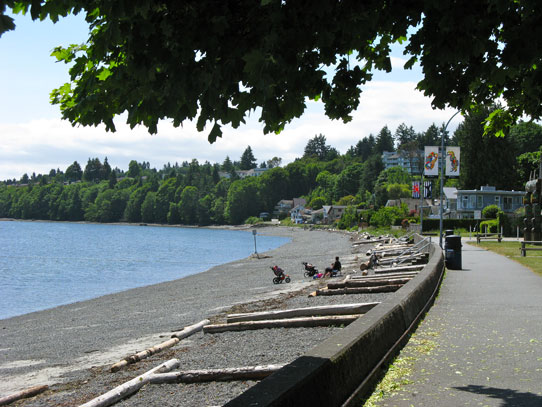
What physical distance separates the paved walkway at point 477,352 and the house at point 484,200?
3086 inches

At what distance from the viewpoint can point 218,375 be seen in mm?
8320

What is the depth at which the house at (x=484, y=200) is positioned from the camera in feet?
295

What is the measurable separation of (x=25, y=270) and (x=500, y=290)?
156 feet

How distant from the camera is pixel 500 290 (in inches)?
613

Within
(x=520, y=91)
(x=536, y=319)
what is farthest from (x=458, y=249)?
(x=520, y=91)

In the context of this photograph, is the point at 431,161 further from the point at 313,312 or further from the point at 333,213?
the point at 333,213

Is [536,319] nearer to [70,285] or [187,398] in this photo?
[187,398]

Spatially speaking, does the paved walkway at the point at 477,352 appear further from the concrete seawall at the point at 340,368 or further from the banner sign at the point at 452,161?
the banner sign at the point at 452,161

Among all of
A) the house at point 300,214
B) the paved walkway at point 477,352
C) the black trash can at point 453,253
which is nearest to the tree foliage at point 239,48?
the paved walkway at point 477,352

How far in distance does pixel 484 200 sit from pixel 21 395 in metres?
87.5

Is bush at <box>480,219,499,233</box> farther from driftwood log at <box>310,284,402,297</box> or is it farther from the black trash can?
driftwood log at <box>310,284,402,297</box>

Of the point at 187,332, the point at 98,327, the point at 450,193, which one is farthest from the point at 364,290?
the point at 450,193

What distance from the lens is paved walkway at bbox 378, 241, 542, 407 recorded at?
6.22 meters

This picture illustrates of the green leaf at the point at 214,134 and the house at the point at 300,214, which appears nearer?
the green leaf at the point at 214,134
